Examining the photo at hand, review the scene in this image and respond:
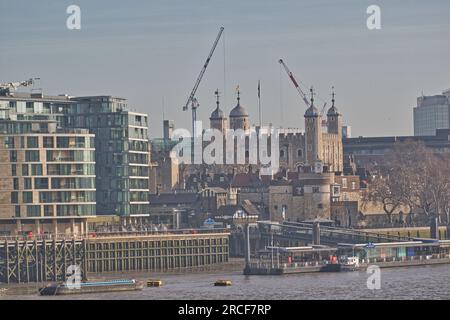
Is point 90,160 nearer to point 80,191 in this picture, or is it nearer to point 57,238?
point 80,191

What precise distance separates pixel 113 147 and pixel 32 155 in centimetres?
1665

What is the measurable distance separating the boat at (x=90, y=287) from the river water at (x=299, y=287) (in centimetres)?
105

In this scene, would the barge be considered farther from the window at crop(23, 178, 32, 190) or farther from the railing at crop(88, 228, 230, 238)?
the window at crop(23, 178, 32, 190)

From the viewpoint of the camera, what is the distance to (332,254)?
567ft

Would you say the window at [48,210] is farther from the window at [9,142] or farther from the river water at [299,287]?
the river water at [299,287]

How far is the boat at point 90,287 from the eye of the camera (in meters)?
142

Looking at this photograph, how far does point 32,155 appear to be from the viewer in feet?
564

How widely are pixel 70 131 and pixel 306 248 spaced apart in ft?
66.8

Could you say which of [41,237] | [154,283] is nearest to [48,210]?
[41,237]

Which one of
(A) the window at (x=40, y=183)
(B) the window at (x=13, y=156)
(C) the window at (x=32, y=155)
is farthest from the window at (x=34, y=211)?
(B) the window at (x=13, y=156)

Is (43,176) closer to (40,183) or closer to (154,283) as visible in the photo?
(40,183)

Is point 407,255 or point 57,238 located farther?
point 407,255
